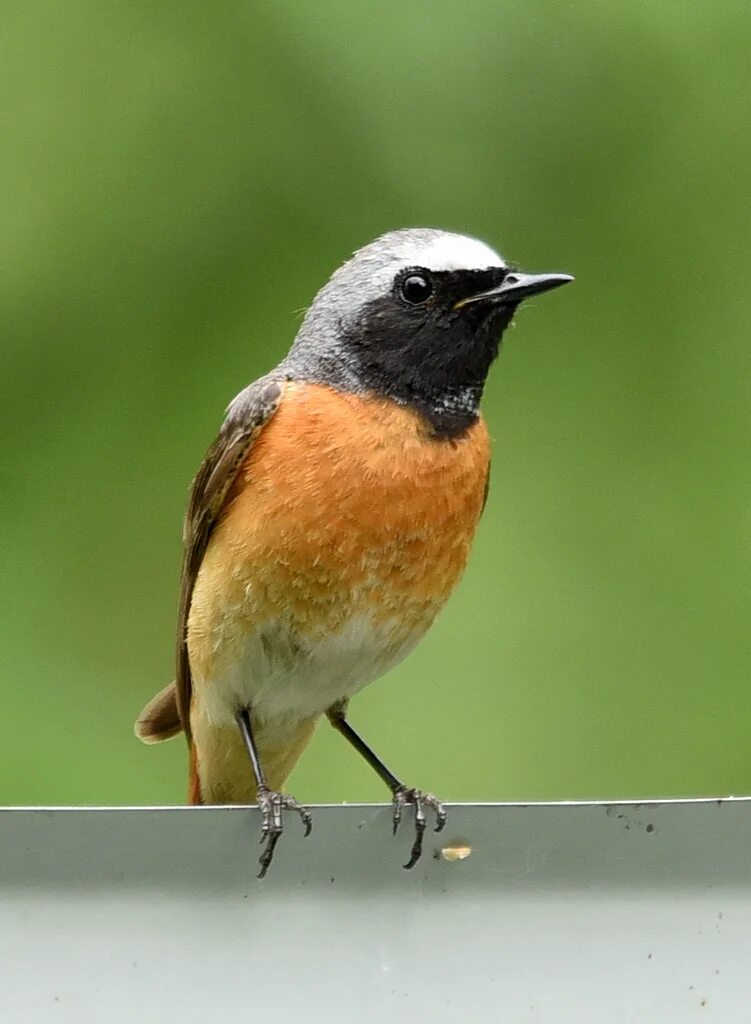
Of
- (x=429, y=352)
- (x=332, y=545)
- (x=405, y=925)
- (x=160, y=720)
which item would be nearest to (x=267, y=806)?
(x=332, y=545)

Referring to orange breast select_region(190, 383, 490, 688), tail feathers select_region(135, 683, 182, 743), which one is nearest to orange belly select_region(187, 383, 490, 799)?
orange breast select_region(190, 383, 490, 688)

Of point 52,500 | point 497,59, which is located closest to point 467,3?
point 497,59

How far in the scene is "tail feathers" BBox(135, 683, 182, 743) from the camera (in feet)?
14.1

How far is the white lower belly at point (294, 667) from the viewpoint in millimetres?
3652

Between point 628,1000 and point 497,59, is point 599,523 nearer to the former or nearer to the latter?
point 497,59

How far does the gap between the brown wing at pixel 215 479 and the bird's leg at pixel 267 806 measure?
186 millimetres

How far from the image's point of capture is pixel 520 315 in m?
4.94

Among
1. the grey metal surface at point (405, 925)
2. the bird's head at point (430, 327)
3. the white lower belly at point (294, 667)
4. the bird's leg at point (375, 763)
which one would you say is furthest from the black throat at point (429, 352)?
the grey metal surface at point (405, 925)

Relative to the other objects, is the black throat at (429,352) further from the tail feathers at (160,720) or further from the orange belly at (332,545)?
the tail feathers at (160,720)

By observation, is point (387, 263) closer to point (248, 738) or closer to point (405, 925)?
point (248, 738)

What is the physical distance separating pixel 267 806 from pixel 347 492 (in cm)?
74

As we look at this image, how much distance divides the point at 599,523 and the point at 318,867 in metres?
2.94

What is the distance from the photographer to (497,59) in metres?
4.95

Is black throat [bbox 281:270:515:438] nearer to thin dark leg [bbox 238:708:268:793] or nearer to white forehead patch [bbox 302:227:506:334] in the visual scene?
white forehead patch [bbox 302:227:506:334]
